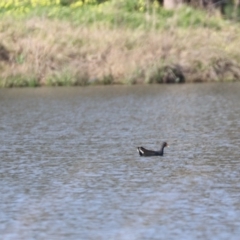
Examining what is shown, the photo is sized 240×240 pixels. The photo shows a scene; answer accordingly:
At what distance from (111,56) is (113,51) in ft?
1.05

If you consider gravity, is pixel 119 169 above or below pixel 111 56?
above

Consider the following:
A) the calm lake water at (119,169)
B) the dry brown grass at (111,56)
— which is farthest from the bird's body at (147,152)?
the dry brown grass at (111,56)

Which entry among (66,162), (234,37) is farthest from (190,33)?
(66,162)

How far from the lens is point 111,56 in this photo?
1313 inches

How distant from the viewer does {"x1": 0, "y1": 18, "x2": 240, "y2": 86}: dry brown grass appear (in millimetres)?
32875

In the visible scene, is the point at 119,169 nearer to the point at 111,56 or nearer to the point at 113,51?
the point at 111,56

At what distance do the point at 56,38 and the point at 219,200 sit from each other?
72.3 ft

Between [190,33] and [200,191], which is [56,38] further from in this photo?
[200,191]

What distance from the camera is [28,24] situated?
35312 millimetres

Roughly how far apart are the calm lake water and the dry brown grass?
4869 mm

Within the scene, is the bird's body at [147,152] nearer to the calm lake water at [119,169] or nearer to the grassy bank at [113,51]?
the calm lake water at [119,169]

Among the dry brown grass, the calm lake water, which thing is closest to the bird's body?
the calm lake water

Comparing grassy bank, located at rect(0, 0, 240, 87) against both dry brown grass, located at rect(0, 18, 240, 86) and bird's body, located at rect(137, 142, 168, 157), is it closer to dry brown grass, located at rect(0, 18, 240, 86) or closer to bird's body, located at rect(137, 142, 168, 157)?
dry brown grass, located at rect(0, 18, 240, 86)

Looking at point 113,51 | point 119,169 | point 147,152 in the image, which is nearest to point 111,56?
point 113,51
